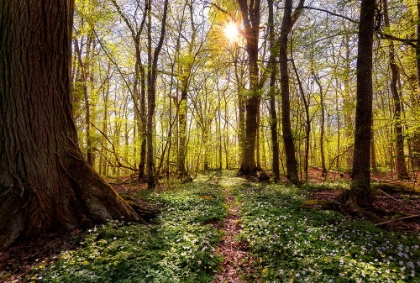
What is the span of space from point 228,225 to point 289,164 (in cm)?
628

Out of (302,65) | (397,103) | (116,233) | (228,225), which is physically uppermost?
(302,65)

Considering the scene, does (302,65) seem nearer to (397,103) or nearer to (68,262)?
(397,103)

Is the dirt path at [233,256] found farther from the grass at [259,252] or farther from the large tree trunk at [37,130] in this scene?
the large tree trunk at [37,130]

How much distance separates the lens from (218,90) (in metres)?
23.5

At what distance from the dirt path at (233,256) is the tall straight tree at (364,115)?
3.42 metres

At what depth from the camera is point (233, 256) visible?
4.32 m

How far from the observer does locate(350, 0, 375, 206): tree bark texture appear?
5918mm

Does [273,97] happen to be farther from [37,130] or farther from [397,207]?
[37,130]

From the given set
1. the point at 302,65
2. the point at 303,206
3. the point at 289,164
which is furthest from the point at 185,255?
the point at 302,65

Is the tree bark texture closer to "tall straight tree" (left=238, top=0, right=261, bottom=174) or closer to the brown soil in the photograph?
the brown soil

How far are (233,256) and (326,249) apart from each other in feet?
5.66

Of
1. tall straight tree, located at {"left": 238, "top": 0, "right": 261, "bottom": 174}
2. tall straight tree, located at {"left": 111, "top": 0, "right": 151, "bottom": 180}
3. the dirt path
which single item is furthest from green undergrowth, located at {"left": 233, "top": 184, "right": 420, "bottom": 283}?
tall straight tree, located at {"left": 238, "top": 0, "right": 261, "bottom": 174}

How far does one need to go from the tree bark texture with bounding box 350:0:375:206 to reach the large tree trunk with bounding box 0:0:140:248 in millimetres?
6664

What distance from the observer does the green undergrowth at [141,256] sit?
3.17 m
